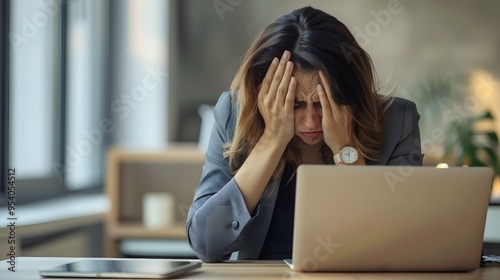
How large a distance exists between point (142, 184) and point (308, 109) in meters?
2.18

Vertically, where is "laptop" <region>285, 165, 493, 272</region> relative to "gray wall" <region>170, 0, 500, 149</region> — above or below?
below

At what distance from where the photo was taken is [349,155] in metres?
2.08

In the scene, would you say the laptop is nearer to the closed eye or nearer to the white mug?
the closed eye

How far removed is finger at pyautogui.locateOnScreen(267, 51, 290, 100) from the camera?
2057 millimetres

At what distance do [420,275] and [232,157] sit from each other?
64 cm

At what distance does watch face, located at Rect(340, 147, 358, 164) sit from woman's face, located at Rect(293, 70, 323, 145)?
0.24 ft

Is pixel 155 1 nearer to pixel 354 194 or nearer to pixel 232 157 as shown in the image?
pixel 232 157
